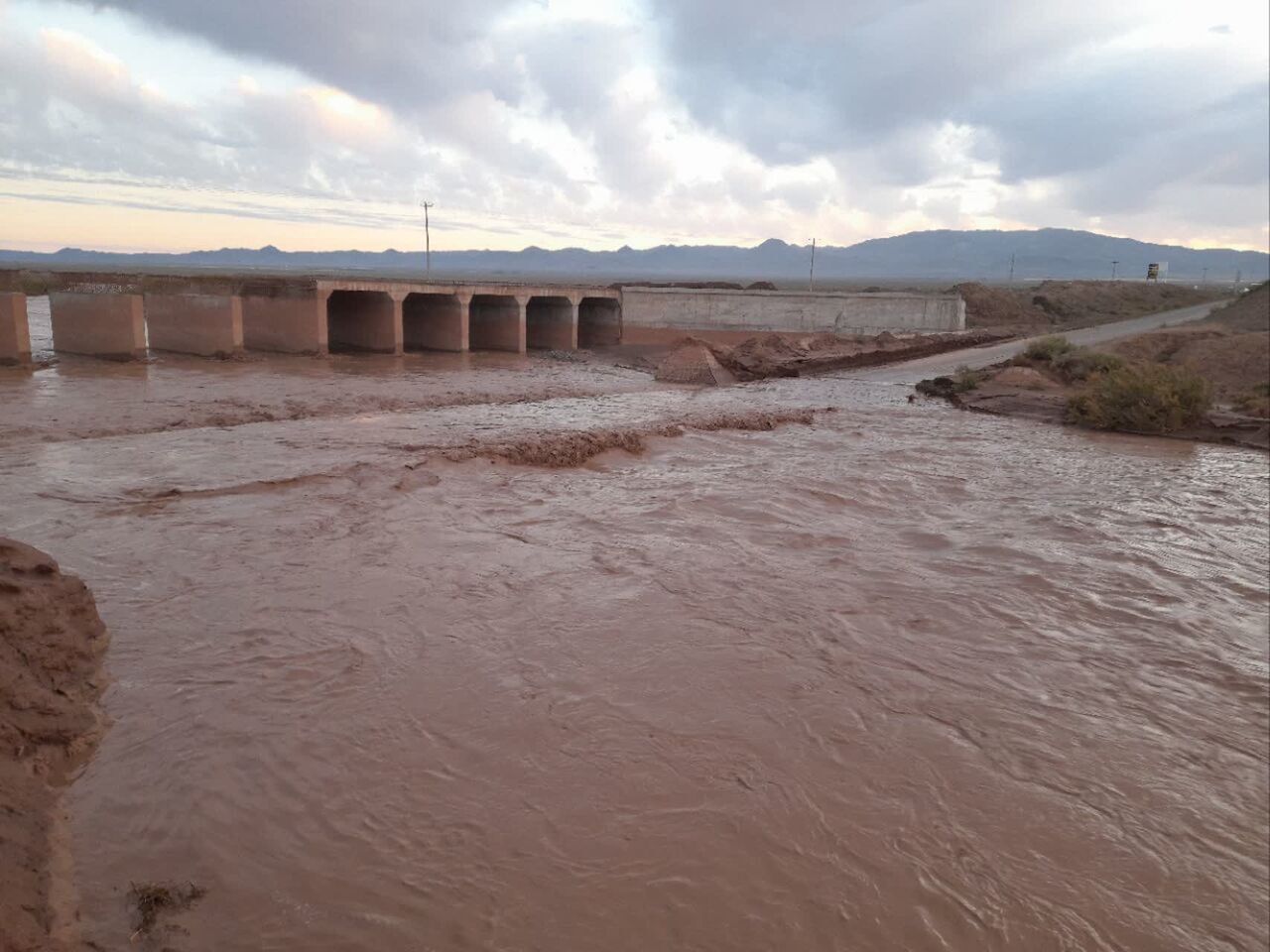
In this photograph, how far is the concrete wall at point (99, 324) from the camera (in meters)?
22.0

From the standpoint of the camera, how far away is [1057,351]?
25.5m

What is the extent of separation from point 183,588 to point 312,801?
3.43 m

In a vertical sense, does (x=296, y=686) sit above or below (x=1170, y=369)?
below

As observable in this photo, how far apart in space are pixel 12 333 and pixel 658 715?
21.0m

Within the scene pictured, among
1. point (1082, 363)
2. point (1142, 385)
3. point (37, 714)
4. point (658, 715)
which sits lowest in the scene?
point (658, 715)

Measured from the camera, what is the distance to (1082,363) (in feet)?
77.0

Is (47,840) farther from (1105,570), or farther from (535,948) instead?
(1105,570)

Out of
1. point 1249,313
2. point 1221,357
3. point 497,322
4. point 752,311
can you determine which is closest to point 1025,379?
point 1221,357

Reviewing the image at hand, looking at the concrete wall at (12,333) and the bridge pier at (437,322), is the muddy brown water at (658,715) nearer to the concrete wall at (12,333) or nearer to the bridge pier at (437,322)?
the concrete wall at (12,333)

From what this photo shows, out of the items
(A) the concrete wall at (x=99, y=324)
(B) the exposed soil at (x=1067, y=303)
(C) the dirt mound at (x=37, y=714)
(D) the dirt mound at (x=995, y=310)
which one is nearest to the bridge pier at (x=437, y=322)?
(A) the concrete wall at (x=99, y=324)

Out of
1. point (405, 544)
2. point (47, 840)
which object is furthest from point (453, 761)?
point (405, 544)

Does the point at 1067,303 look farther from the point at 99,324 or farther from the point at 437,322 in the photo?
the point at 99,324

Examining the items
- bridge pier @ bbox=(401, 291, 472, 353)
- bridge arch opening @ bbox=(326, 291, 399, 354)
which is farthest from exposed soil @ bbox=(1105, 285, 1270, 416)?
bridge arch opening @ bbox=(326, 291, 399, 354)

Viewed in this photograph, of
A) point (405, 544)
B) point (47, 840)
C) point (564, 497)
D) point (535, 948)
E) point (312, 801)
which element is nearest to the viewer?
point (535, 948)
